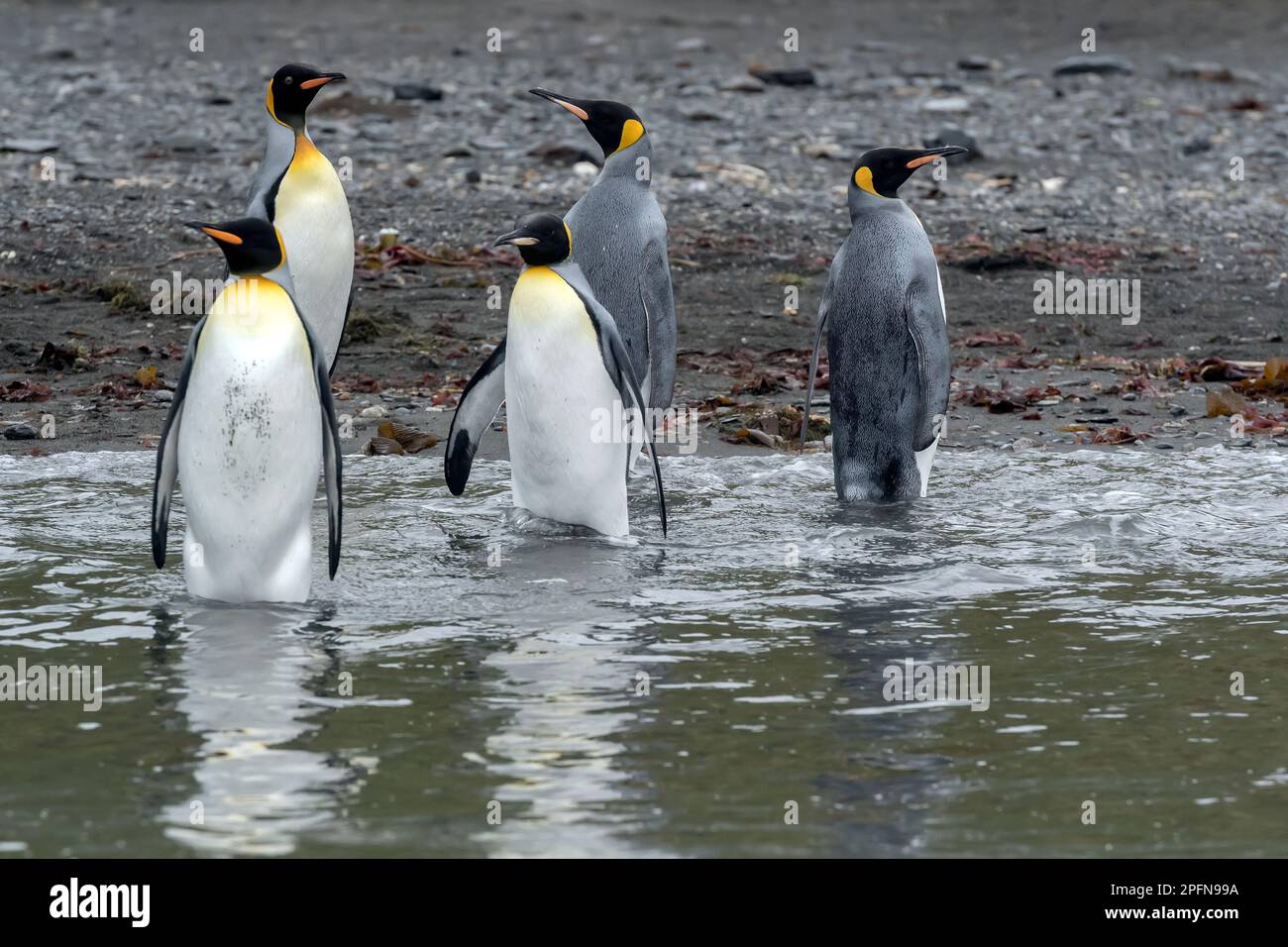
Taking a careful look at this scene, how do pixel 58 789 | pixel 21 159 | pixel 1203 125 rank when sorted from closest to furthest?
pixel 58 789 → pixel 21 159 → pixel 1203 125

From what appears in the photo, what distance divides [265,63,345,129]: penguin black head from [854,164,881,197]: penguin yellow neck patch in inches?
80.2

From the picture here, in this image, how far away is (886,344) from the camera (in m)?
6.70

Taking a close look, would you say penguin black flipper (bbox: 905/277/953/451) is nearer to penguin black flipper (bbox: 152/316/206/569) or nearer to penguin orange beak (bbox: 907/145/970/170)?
penguin orange beak (bbox: 907/145/970/170)

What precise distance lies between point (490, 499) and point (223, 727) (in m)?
2.71

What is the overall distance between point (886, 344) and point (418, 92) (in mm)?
9974

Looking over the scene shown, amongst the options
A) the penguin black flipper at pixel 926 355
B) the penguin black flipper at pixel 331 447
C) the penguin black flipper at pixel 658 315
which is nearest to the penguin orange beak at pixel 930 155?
the penguin black flipper at pixel 926 355

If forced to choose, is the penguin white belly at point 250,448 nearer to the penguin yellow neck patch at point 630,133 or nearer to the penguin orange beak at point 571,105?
the penguin orange beak at point 571,105

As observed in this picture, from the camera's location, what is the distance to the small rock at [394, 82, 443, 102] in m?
15.8

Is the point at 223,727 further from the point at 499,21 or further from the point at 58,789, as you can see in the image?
the point at 499,21

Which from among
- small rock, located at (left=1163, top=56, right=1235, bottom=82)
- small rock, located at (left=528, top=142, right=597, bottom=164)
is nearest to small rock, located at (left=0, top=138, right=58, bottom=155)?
small rock, located at (left=528, top=142, right=597, bottom=164)

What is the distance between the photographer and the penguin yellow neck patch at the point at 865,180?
6.73 m

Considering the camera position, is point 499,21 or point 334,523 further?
point 499,21

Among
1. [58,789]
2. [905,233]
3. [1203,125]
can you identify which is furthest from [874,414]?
[1203,125]

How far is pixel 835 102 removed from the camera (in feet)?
52.7
